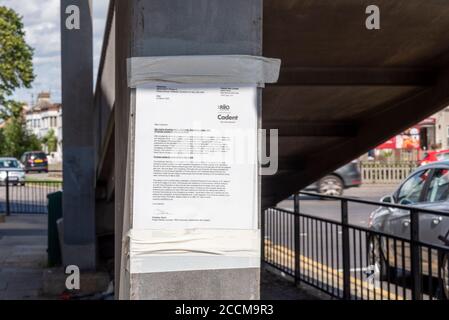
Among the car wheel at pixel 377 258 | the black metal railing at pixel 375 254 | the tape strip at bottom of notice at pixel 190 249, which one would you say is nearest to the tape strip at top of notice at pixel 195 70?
the tape strip at bottom of notice at pixel 190 249

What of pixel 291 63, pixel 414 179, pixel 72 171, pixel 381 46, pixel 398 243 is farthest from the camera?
pixel 414 179

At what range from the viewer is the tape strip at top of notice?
355 cm

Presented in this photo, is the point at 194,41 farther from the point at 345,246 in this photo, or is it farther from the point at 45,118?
the point at 45,118

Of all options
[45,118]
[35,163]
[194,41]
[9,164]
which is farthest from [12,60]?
[45,118]

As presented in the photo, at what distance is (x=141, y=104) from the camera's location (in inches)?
139

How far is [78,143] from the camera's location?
947 centimetres

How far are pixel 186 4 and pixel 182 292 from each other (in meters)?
1.45

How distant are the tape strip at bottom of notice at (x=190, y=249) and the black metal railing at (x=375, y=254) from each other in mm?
2333

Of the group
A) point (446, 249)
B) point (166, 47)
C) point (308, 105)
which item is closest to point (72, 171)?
point (308, 105)

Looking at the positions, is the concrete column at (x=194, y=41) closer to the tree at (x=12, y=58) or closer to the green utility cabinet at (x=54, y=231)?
the green utility cabinet at (x=54, y=231)

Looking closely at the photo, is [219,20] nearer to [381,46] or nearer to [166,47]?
[166,47]

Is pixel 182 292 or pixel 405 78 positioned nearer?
pixel 182 292

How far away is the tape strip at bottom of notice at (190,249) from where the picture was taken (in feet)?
11.7

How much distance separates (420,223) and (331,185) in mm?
17971
